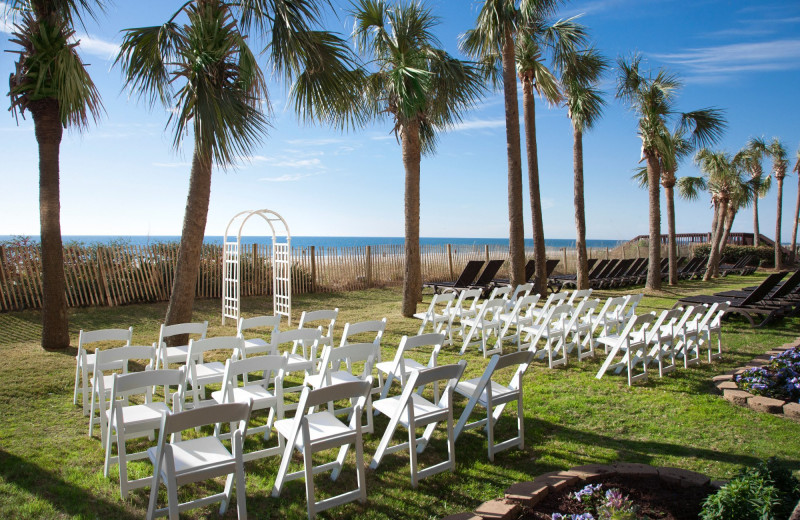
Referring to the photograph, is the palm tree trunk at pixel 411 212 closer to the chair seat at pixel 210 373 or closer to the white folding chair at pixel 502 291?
the white folding chair at pixel 502 291

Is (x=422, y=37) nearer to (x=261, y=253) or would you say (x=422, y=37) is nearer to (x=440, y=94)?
(x=440, y=94)

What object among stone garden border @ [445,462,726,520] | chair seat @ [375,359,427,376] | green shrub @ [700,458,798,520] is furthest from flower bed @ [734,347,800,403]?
chair seat @ [375,359,427,376]

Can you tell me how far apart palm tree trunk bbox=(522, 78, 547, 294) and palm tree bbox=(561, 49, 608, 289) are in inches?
57.3

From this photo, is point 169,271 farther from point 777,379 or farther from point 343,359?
Answer: point 777,379

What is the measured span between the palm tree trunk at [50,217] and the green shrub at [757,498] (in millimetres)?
8496

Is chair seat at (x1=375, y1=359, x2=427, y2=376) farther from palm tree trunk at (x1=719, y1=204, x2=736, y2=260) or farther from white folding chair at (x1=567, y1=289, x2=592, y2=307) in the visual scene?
palm tree trunk at (x1=719, y1=204, x2=736, y2=260)

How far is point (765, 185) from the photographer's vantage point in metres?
27.6

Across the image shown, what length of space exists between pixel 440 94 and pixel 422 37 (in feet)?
4.15

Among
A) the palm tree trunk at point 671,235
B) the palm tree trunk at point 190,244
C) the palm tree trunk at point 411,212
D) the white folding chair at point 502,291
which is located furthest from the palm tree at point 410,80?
the palm tree trunk at point 671,235

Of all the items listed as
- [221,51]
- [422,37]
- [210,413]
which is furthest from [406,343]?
[422,37]

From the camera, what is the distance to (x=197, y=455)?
2.76m

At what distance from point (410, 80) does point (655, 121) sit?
9.70 meters

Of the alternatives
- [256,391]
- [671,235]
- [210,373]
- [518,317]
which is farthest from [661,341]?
[671,235]

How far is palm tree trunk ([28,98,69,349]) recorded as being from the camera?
737 cm
